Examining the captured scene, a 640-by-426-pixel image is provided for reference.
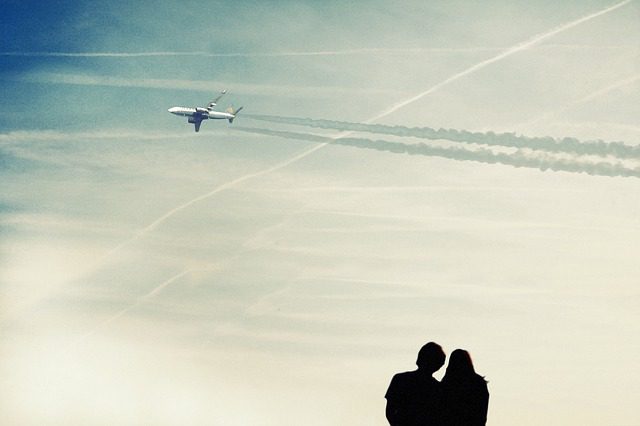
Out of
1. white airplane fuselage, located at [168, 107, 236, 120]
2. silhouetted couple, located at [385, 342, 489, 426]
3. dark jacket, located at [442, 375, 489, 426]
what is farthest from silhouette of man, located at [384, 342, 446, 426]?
white airplane fuselage, located at [168, 107, 236, 120]

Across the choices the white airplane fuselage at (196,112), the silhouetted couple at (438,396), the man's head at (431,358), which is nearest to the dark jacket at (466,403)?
the silhouetted couple at (438,396)

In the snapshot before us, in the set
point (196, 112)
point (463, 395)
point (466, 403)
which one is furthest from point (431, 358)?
point (196, 112)

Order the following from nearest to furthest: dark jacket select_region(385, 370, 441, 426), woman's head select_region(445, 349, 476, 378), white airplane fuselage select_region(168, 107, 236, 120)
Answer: dark jacket select_region(385, 370, 441, 426), woman's head select_region(445, 349, 476, 378), white airplane fuselage select_region(168, 107, 236, 120)

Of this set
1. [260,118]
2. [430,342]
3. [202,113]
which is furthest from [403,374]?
[202,113]

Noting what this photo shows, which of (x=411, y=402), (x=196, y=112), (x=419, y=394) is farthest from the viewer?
(x=196, y=112)

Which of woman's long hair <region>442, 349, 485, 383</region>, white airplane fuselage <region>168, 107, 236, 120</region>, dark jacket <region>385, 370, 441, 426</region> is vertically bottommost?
dark jacket <region>385, 370, 441, 426</region>

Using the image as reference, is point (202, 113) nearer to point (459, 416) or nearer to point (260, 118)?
point (260, 118)

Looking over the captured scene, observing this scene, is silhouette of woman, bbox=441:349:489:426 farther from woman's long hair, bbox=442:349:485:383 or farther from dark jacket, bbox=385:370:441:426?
dark jacket, bbox=385:370:441:426

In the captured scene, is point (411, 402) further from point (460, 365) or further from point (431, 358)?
point (460, 365)
